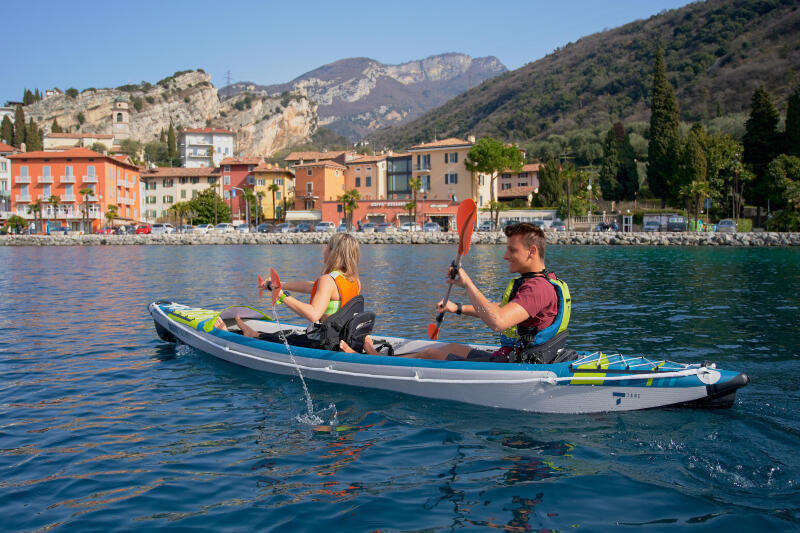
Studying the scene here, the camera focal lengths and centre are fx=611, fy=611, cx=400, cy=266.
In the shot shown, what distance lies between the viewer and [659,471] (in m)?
→ 5.73

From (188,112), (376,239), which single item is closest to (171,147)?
(188,112)

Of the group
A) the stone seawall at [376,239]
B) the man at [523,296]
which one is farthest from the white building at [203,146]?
the man at [523,296]

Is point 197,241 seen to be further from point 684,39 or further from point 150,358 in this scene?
point 684,39

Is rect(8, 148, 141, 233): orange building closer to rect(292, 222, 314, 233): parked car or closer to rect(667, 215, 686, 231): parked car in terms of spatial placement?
rect(292, 222, 314, 233): parked car

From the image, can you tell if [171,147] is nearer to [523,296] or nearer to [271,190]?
[271,190]

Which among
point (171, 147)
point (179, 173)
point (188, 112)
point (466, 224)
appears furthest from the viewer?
point (188, 112)

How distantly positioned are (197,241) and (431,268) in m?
42.5

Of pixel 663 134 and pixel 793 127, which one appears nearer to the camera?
pixel 793 127

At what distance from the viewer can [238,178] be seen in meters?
97.8

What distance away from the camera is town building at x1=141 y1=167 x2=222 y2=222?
99.9 metres

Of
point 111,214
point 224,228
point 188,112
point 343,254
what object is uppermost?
point 188,112

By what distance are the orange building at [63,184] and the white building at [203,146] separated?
172 ft

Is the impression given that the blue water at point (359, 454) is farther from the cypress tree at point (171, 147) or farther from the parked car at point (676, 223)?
the cypress tree at point (171, 147)

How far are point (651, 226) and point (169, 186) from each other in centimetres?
7570
